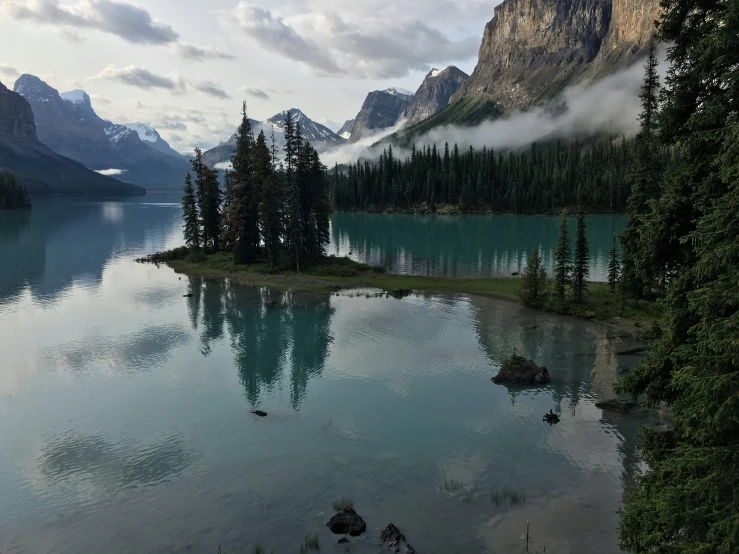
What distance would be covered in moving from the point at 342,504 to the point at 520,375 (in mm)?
20424

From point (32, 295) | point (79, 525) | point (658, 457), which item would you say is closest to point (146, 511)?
point (79, 525)

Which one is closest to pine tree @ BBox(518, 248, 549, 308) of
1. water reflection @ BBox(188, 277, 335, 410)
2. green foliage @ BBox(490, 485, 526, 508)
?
water reflection @ BBox(188, 277, 335, 410)

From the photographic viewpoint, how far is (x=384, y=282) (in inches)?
3031

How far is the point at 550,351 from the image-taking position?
46.7 m

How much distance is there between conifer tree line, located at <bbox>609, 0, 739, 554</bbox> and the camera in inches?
454

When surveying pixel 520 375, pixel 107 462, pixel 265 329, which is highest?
pixel 265 329

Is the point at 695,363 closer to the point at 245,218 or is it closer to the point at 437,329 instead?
the point at 437,329

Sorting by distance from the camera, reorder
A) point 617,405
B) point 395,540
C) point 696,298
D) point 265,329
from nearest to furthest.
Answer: point 696,298
point 395,540
point 617,405
point 265,329

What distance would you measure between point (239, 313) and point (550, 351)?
1451 inches

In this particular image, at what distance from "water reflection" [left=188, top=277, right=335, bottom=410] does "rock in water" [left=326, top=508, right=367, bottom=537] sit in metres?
14.1

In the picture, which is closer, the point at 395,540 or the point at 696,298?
the point at 696,298

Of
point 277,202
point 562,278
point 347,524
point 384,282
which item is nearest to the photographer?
point 347,524

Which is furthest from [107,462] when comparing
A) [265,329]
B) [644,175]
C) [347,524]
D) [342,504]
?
[644,175]

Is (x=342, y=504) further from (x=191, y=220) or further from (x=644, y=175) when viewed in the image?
(x=191, y=220)
